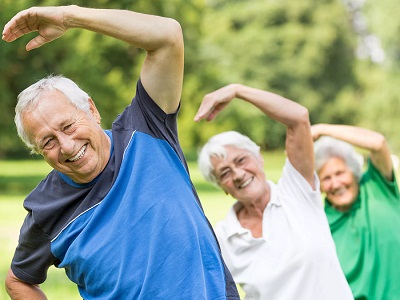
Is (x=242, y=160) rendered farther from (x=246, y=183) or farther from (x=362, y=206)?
(x=362, y=206)

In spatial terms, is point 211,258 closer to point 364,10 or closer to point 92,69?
point 92,69

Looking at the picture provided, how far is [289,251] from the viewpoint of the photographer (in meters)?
3.62

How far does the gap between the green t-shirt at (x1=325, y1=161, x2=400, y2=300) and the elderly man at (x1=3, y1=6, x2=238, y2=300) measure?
1.71 meters

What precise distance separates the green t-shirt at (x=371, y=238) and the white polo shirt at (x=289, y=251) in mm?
792

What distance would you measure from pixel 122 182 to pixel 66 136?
A: 27cm

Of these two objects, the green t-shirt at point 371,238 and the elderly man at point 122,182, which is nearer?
the elderly man at point 122,182

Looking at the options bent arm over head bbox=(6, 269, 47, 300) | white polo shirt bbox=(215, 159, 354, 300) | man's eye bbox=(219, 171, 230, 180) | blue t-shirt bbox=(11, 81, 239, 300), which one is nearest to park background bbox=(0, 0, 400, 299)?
man's eye bbox=(219, 171, 230, 180)

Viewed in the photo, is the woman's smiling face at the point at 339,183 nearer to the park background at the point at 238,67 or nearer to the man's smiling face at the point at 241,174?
the man's smiling face at the point at 241,174

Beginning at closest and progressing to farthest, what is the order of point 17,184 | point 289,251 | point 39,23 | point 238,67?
point 39,23
point 289,251
point 17,184
point 238,67

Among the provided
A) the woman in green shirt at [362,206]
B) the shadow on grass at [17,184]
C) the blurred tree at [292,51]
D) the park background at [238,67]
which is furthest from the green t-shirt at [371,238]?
the blurred tree at [292,51]

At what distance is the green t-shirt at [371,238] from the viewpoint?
436cm

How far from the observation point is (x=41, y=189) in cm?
298

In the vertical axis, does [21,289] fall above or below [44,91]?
below

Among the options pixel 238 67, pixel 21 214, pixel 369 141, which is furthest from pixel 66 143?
pixel 238 67
